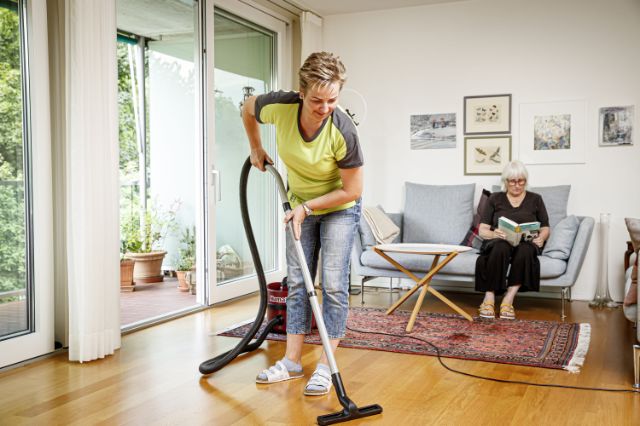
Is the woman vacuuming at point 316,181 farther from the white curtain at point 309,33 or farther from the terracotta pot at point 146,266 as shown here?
the terracotta pot at point 146,266

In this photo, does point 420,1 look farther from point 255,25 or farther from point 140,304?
point 140,304

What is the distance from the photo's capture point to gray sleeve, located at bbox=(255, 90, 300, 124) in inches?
104

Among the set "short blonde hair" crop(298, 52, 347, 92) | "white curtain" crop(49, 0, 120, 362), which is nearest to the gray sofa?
"white curtain" crop(49, 0, 120, 362)

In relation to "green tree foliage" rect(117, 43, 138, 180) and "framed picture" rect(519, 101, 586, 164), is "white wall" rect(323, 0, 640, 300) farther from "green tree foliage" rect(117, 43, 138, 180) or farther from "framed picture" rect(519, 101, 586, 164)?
"green tree foliage" rect(117, 43, 138, 180)

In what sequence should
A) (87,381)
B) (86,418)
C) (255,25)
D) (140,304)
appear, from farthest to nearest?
1. (255,25)
2. (140,304)
3. (87,381)
4. (86,418)

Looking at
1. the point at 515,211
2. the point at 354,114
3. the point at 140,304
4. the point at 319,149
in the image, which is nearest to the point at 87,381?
the point at 319,149

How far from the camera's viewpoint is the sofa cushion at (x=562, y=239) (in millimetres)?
4602

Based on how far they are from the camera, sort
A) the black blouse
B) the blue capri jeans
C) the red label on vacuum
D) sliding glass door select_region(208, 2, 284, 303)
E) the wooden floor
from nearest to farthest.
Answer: the wooden floor → the blue capri jeans → the red label on vacuum → the black blouse → sliding glass door select_region(208, 2, 284, 303)

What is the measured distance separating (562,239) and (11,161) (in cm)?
357

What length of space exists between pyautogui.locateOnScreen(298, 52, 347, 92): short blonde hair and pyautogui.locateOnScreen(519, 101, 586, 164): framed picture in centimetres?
339

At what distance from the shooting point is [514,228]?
14.6 ft

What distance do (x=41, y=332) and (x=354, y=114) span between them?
11.6 ft

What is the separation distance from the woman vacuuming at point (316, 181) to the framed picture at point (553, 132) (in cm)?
298

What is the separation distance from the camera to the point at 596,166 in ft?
17.0
